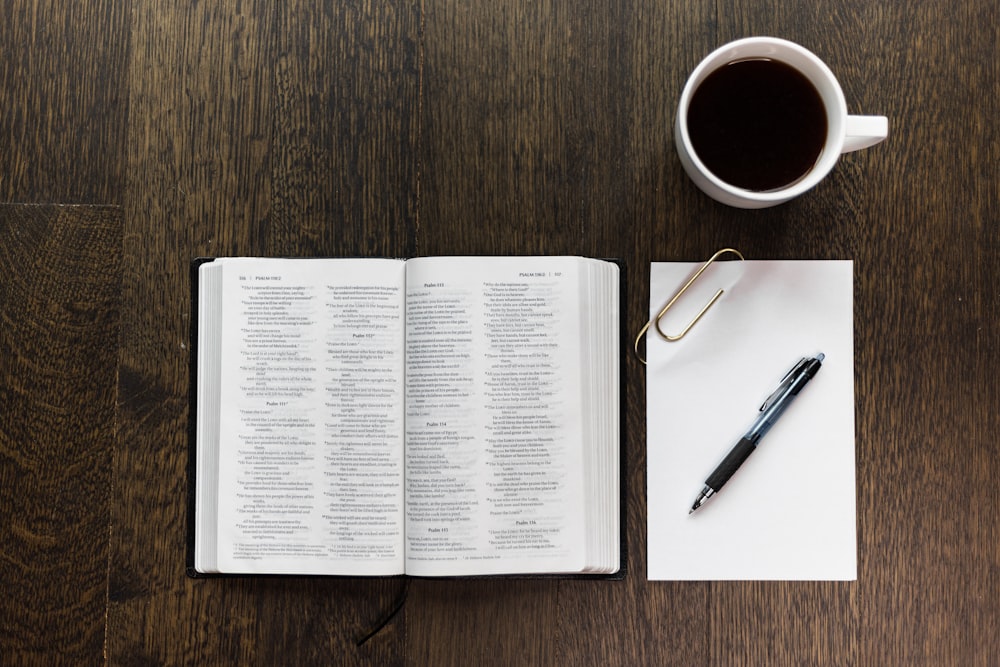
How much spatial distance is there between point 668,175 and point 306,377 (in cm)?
30

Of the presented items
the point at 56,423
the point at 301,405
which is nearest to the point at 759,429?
the point at 301,405

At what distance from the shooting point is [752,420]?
52cm

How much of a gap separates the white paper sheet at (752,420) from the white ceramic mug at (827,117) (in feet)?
0.25

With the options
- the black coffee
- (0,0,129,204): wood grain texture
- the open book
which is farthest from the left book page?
the black coffee

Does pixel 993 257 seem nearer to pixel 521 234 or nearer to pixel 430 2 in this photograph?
pixel 521 234

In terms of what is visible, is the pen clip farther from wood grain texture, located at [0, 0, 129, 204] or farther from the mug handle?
wood grain texture, located at [0, 0, 129, 204]

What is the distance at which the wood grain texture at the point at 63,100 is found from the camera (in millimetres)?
534

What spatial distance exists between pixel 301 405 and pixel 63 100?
0.29 meters

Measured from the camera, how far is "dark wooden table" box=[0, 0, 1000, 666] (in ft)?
1.73

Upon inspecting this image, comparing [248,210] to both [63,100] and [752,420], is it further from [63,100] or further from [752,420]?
[752,420]

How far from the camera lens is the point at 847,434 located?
0.53 meters

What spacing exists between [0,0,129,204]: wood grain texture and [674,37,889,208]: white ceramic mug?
1.35ft

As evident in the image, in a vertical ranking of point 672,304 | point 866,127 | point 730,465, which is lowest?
point 730,465

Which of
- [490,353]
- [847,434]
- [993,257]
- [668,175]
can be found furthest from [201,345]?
[993,257]
